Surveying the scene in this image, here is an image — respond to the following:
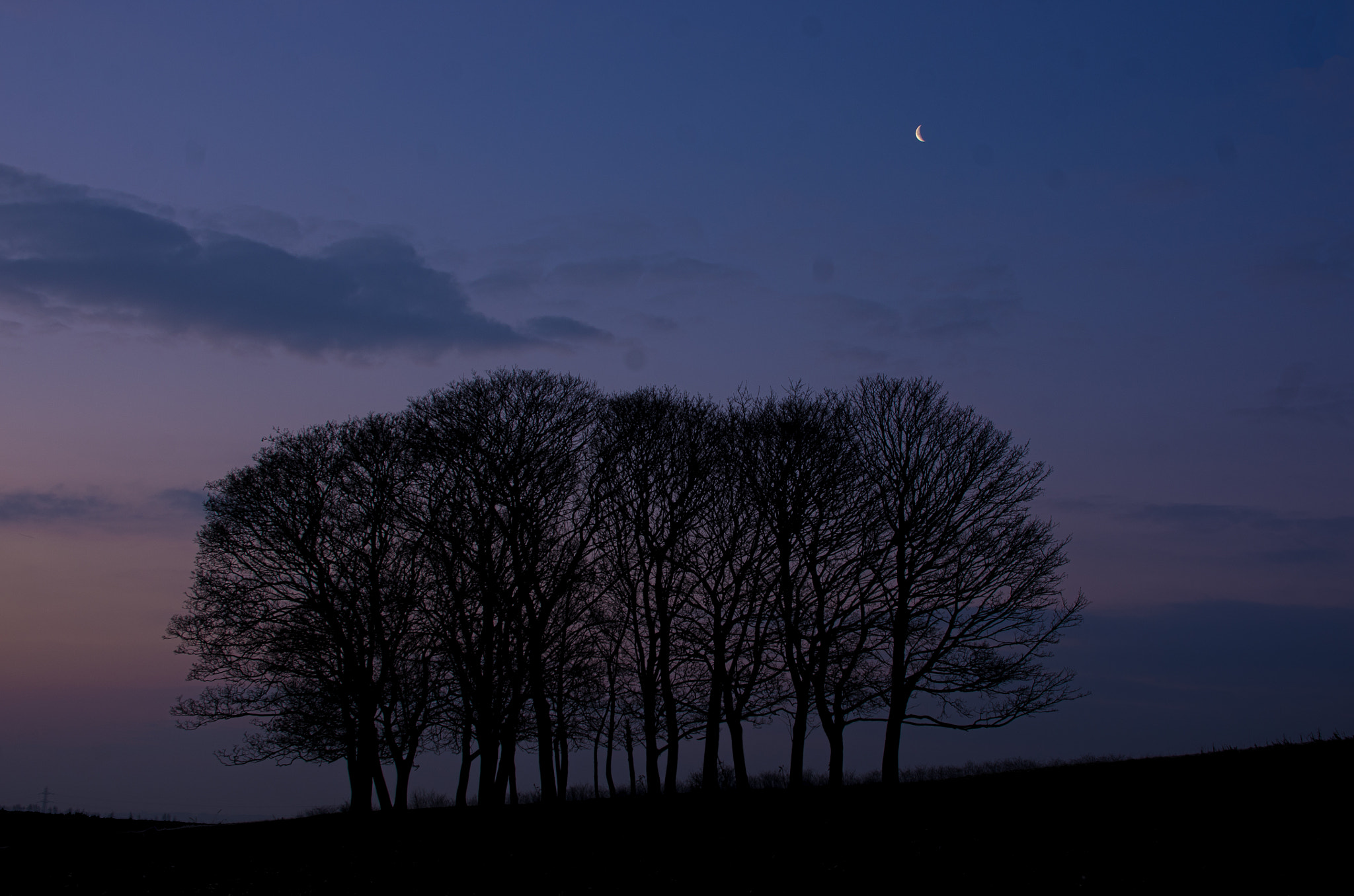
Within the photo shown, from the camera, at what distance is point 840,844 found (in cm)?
1481

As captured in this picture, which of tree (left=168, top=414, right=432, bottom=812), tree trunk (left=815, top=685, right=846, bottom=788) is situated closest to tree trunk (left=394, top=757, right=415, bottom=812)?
tree (left=168, top=414, right=432, bottom=812)

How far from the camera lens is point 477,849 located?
18641 mm

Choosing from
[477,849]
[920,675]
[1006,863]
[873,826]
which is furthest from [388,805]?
[1006,863]

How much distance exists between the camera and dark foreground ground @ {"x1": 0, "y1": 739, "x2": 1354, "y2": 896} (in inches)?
459

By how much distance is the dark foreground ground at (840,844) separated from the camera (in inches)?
459

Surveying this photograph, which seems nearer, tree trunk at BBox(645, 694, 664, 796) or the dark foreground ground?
the dark foreground ground

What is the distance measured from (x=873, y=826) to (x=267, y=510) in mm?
22069

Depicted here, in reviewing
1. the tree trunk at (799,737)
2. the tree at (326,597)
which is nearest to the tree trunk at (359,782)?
the tree at (326,597)

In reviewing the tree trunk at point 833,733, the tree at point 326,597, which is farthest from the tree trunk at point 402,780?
the tree trunk at point 833,733

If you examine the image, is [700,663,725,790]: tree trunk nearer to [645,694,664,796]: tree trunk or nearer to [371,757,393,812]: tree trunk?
[645,694,664,796]: tree trunk

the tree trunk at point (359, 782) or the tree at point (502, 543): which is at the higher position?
the tree at point (502, 543)

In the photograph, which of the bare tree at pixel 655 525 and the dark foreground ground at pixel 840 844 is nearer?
the dark foreground ground at pixel 840 844

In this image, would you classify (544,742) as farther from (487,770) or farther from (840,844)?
(840,844)

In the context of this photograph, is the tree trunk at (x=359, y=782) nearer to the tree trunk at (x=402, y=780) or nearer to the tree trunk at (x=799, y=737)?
the tree trunk at (x=402, y=780)
